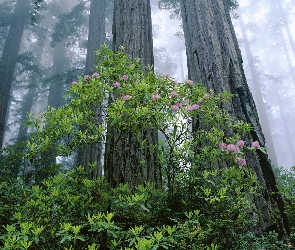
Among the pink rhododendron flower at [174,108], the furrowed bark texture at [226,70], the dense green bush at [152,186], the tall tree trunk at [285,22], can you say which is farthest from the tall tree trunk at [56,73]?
the tall tree trunk at [285,22]

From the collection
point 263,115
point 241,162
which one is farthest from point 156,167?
point 263,115

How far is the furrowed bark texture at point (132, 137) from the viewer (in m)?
2.88

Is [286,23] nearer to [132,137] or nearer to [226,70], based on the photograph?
[226,70]

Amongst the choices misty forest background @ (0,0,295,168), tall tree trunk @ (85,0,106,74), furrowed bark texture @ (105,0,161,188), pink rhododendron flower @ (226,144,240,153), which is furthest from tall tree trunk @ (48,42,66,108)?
pink rhododendron flower @ (226,144,240,153)

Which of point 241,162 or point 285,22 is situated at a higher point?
point 285,22

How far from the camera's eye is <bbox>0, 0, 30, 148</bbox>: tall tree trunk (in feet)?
33.6

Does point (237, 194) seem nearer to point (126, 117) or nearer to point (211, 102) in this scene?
point (211, 102)

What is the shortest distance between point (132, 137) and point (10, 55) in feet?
39.9

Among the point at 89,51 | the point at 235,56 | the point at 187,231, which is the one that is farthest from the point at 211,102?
the point at 89,51

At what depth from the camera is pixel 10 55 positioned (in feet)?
42.4

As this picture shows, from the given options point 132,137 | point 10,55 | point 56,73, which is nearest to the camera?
point 132,137

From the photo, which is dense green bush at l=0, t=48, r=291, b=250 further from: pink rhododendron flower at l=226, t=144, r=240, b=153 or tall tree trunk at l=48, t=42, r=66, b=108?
tall tree trunk at l=48, t=42, r=66, b=108

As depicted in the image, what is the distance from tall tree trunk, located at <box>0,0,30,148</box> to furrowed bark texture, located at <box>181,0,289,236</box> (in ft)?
25.9

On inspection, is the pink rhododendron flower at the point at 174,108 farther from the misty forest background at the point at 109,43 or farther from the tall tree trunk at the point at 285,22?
the tall tree trunk at the point at 285,22
